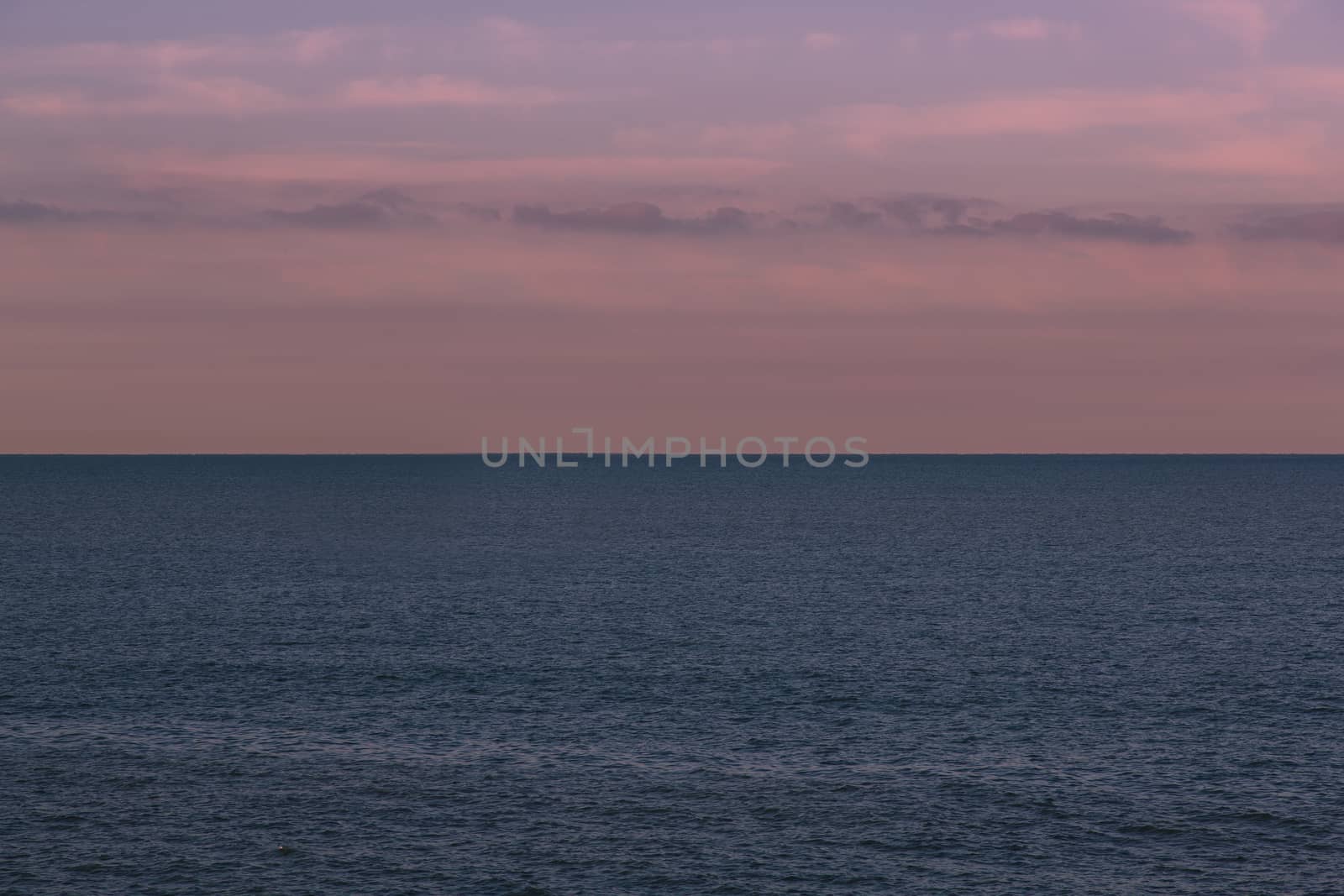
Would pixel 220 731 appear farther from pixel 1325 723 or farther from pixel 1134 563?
pixel 1134 563

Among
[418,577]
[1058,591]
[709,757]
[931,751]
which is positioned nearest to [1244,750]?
[931,751]

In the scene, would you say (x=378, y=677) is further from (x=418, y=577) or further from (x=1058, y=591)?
(x=1058, y=591)

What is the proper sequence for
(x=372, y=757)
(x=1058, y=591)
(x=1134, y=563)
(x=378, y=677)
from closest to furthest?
1. (x=372, y=757)
2. (x=378, y=677)
3. (x=1058, y=591)
4. (x=1134, y=563)

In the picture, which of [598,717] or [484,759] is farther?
[598,717]

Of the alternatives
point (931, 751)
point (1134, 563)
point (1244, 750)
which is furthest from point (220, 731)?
point (1134, 563)

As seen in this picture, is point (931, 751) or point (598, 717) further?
point (598, 717)

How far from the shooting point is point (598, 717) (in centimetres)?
9025

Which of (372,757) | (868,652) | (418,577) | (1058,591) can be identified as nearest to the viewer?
(372,757)

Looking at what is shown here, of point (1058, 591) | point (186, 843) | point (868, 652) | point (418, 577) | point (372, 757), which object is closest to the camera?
point (186, 843)

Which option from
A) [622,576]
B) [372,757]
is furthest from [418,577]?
[372,757]

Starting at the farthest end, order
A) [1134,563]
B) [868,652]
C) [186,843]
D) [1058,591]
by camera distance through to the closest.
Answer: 1. [1134,563]
2. [1058,591]
3. [868,652]
4. [186,843]

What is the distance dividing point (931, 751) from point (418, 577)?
98.0 metres

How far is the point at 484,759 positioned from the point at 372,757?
6.57 meters

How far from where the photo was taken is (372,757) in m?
80.1
